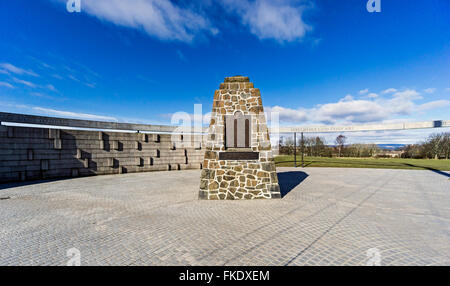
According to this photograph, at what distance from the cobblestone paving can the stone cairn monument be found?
75 cm

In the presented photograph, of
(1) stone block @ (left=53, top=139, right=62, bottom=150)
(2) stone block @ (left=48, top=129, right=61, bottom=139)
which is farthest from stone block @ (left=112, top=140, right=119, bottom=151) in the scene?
(2) stone block @ (left=48, top=129, right=61, bottom=139)

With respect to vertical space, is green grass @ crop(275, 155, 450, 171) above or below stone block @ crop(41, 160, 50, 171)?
below

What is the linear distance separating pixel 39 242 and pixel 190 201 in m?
→ 4.27

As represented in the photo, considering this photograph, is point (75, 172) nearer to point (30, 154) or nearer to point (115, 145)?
point (30, 154)

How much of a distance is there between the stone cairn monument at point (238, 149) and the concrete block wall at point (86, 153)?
1002 cm

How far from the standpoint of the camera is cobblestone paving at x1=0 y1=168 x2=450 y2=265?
357cm

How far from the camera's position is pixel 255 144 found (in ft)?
26.3

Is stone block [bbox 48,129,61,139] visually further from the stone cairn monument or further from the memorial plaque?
the memorial plaque

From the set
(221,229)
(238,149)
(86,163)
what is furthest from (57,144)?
(221,229)

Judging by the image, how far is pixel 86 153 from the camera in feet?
44.4

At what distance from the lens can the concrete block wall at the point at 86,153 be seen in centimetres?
1105
